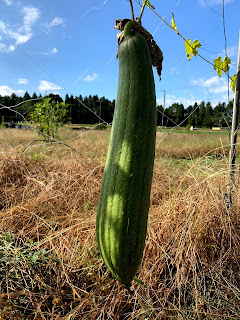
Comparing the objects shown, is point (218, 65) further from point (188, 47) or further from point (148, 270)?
point (148, 270)

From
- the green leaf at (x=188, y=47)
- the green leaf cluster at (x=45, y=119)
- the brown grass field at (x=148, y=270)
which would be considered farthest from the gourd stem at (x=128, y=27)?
the green leaf cluster at (x=45, y=119)

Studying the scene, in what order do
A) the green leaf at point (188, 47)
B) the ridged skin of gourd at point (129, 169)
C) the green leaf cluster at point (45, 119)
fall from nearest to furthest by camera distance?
the ridged skin of gourd at point (129, 169)
the green leaf at point (188, 47)
the green leaf cluster at point (45, 119)

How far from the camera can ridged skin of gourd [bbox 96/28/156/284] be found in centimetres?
65

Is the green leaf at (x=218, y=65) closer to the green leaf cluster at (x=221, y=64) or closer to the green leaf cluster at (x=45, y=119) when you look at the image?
the green leaf cluster at (x=221, y=64)

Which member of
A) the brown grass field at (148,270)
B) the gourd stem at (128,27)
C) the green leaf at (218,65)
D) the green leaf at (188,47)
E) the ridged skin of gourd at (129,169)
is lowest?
the brown grass field at (148,270)

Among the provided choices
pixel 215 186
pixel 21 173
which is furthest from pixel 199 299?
pixel 21 173

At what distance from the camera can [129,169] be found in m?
0.65

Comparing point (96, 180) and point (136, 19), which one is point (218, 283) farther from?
point (96, 180)

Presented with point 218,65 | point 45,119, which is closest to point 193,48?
point 218,65

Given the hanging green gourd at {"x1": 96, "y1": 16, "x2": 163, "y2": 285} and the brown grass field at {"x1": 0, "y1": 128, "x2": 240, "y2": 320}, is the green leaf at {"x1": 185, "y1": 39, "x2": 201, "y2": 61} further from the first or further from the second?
the hanging green gourd at {"x1": 96, "y1": 16, "x2": 163, "y2": 285}

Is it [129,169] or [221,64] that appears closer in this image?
[129,169]

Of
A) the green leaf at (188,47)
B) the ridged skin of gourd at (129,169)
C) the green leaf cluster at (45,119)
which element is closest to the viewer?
the ridged skin of gourd at (129,169)

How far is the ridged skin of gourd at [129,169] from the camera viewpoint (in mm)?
650

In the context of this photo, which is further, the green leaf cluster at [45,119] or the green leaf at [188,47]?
the green leaf cluster at [45,119]
